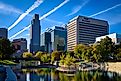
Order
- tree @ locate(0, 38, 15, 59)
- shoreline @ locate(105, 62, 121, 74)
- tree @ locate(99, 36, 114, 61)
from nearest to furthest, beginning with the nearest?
shoreline @ locate(105, 62, 121, 74) → tree @ locate(99, 36, 114, 61) → tree @ locate(0, 38, 15, 59)

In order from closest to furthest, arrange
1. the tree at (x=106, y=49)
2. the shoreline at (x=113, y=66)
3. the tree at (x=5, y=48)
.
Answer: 1. the shoreline at (x=113, y=66)
2. the tree at (x=106, y=49)
3. the tree at (x=5, y=48)

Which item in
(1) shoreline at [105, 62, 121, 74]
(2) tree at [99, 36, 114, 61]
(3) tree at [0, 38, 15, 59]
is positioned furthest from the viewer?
(3) tree at [0, 38, 15, 59]

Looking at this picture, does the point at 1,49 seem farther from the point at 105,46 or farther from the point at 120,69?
the point at 120,69

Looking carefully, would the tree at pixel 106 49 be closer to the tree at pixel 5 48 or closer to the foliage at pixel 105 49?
the foliage at pixel 105 49

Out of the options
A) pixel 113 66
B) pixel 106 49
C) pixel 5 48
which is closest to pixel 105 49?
pixel 106 49

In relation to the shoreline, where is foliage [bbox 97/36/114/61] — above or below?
above

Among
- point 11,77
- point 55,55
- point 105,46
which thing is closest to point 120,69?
point 105,46

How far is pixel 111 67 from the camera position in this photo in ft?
407

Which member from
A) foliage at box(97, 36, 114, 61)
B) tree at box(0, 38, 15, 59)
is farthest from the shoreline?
tree at box(0, 38, 15, 59)

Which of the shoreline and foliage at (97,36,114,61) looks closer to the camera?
the shoreline

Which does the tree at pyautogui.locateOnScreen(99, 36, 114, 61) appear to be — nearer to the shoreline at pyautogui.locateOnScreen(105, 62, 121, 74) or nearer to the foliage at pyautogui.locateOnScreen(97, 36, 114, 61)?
the foliage at pyautogui.locateOnScreen(97, 36, 114, 61)

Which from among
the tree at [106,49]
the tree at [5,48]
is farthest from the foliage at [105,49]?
A: the tree at [5,48]

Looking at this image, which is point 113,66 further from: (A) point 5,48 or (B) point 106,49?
(A) point 5,48

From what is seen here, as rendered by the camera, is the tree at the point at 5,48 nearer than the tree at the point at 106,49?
No
